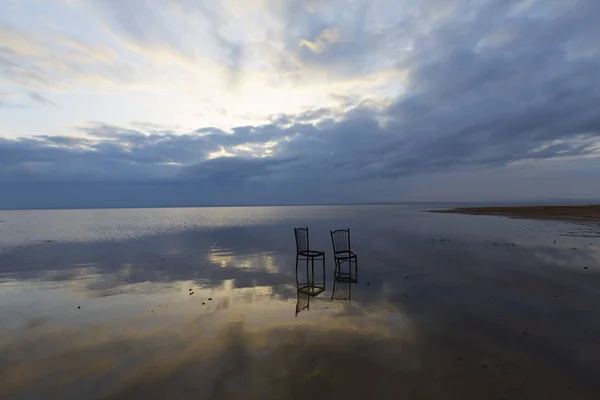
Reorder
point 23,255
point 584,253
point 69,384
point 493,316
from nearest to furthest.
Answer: point 69,384 < point 493,316 < point 584,253 < point 23,255

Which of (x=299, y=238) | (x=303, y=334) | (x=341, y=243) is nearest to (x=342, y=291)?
(x=303, y=334)

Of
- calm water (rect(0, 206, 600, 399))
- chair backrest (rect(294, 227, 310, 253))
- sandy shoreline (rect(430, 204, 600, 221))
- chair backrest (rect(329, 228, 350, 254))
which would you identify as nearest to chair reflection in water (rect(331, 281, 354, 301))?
calm water (rect(0, 206, 600, 399))

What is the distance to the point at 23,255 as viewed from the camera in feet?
51.5

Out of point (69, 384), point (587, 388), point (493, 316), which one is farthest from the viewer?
point (493, 316)

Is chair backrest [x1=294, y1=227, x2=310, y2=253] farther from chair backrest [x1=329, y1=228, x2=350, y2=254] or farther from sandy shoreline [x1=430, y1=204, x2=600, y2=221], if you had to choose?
sandy shoreline [x1=430, y1=204, x2=600, y2=221]

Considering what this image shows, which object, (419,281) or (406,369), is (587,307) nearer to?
(419,281)

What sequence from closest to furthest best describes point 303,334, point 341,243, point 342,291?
point 303,334 → point 342,291 → point 341,243

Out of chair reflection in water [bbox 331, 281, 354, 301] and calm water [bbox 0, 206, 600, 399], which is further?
chair reflection in water [bbox 331, 281, 354, 301]

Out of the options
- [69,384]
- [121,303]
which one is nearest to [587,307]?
[69,384]

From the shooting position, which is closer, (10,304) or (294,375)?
(294,375)

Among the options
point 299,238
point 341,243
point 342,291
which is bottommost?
point 342,291

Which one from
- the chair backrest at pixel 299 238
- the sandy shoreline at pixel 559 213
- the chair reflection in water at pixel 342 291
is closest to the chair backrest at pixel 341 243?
the chair backrest at pixel 299 238

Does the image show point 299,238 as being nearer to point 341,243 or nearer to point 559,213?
point 341,243

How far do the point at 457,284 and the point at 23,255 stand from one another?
20155 mm
